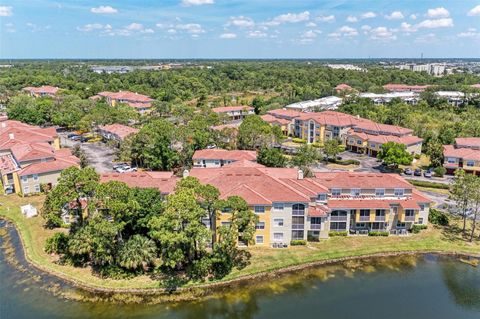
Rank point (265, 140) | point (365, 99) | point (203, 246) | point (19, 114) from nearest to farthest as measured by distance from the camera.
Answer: point (203, 246), point (265, 140), point (19, 114), point (365, 99)

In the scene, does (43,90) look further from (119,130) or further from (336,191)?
(336,191)

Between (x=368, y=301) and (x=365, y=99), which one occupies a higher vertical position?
(x=365, y=99)

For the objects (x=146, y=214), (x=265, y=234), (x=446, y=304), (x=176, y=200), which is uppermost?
(x=176, y=200)

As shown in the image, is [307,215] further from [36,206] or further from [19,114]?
[19,114]

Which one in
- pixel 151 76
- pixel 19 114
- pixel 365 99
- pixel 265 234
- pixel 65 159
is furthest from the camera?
pixel 151 76

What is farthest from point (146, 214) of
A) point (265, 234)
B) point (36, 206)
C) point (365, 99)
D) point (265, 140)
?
point (365, 99)

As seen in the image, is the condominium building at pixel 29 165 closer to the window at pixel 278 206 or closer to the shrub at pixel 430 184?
the window at pixel 278 206

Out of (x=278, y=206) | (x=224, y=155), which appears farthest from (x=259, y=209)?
(x=224, y=155)
